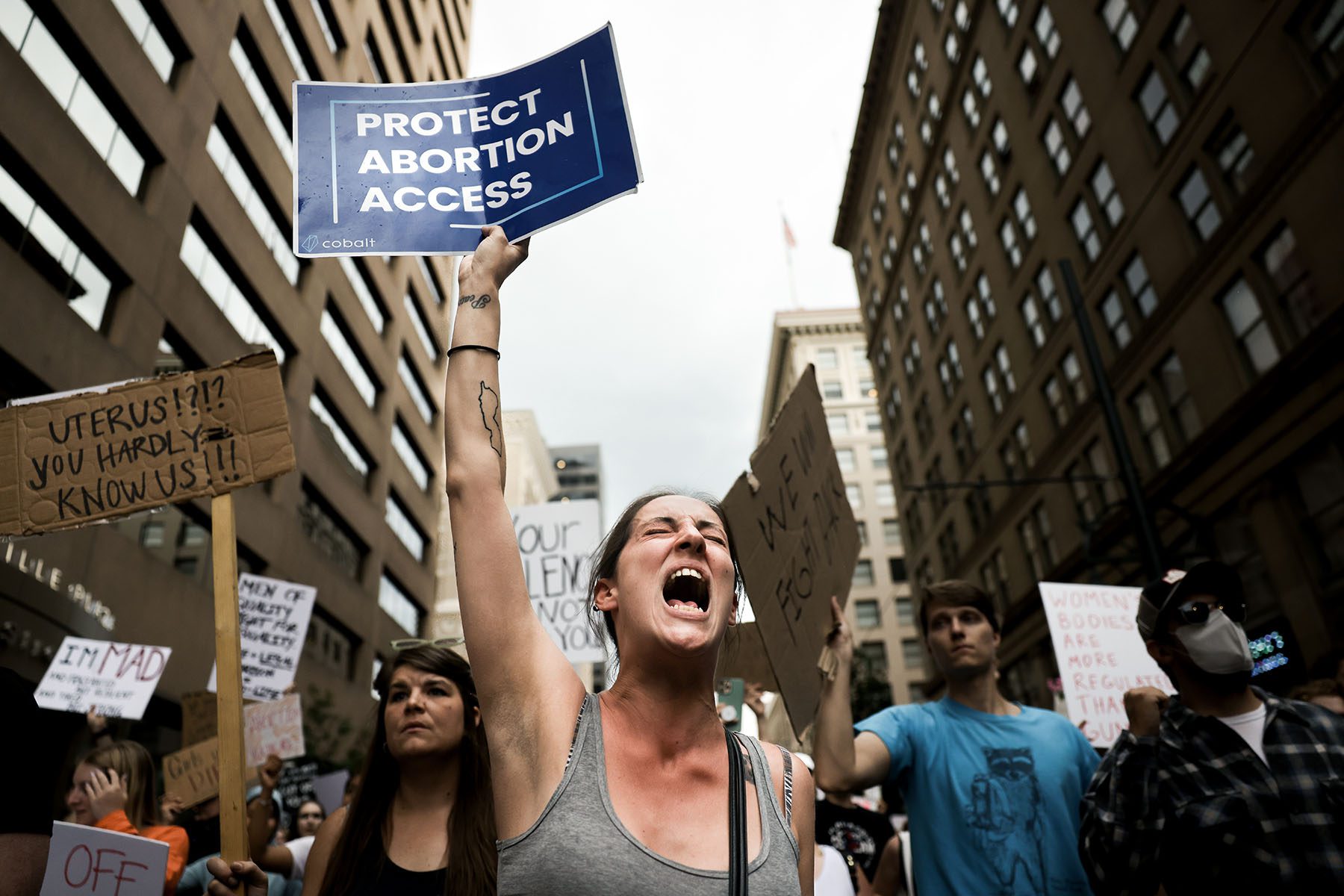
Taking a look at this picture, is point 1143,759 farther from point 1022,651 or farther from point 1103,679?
point 1022,651

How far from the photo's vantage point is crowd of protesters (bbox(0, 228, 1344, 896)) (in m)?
1.67

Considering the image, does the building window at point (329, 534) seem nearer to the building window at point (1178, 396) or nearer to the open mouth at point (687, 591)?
the building window at point (1178, 396)

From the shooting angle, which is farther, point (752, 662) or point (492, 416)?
point (752, 662)

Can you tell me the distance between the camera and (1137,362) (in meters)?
21.7

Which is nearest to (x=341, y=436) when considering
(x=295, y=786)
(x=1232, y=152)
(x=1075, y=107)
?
(x=295, y=786)

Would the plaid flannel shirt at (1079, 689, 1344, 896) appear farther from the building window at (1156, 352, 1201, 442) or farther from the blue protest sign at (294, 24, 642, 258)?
the building window at (1156, 352, 1201, 442)

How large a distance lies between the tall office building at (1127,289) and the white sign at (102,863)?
4.06 meters

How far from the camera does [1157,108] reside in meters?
20.2

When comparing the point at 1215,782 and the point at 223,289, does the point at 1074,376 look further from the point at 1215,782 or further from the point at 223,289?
the point at 1215,782

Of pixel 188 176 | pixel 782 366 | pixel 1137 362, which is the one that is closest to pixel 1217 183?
pixel 1137 362

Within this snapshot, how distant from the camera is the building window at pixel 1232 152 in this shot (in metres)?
17.2

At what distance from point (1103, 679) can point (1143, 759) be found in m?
3.42

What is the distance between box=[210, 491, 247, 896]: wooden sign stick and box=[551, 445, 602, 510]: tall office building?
463 ft

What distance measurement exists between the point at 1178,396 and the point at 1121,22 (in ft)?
29.5
